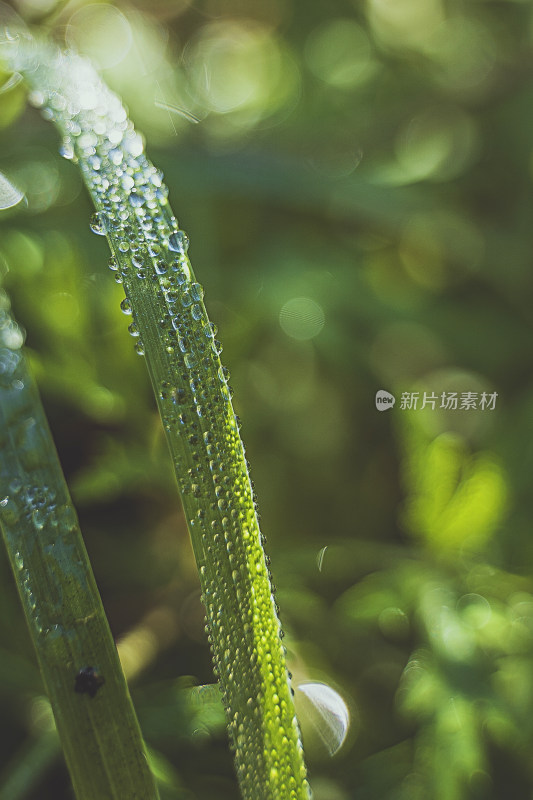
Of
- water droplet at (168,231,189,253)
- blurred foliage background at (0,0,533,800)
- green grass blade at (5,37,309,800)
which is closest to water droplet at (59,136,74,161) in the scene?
green grass blade at (5,37,309,800)

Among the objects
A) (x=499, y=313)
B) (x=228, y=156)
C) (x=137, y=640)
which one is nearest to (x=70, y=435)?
(x=137, y=640)

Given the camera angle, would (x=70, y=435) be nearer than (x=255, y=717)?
No

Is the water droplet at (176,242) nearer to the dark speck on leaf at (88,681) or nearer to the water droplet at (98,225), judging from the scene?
the water droplet at (98,225)

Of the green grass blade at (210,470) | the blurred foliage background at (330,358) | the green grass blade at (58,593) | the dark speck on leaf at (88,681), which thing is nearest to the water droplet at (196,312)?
the green grass blade at (210,470)

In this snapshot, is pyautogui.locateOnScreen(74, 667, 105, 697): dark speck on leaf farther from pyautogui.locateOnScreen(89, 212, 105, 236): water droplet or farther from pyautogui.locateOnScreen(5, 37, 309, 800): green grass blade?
pyautogui.locateOnScreen(89, 212, 105, 236): water droplet

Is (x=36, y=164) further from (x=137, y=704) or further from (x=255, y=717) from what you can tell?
Answer: (x=255, y=717)

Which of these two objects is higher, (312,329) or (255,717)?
(312,329)

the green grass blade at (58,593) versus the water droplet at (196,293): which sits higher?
the water droplet at (196,293)
